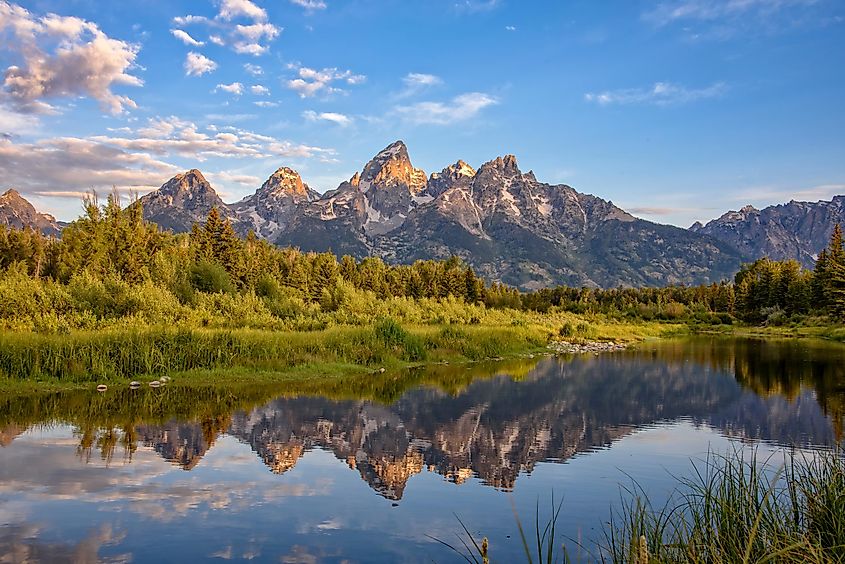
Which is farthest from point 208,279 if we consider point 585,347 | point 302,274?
point 302,274

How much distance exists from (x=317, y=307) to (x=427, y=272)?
211 feet

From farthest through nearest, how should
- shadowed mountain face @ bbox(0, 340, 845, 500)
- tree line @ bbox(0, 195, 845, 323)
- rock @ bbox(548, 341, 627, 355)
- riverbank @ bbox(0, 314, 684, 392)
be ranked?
rock @ bbox(548, 341, 627, 355), tree line @ bbox(0, 195, 845, 323), riverbank @ bbox(0, 314, 684, 392), shadowed mountain face @ bbox(0, 340, 845, 500)

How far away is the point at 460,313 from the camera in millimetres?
61156

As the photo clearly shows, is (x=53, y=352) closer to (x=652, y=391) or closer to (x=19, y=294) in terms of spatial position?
(x=19, y=294)

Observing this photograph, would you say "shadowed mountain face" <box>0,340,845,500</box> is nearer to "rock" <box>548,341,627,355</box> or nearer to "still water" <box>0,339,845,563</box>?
"still water" <box>0,339,845,563</box>

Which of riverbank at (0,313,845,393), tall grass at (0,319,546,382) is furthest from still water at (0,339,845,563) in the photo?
tall grass at (0,319,546,382)

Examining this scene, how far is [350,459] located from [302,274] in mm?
91676

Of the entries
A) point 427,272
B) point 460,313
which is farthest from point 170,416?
point 427,272

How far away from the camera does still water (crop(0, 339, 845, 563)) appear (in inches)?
425

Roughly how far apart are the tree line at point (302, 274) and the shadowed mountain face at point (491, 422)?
23473 millimetres

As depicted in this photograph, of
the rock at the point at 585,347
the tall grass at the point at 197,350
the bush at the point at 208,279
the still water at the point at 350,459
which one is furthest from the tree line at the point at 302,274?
the still water at the point at 350,459

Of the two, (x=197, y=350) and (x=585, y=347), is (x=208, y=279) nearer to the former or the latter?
(x=197, y=350)

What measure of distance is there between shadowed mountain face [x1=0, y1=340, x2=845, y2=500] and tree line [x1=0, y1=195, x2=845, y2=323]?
23473 millimetres

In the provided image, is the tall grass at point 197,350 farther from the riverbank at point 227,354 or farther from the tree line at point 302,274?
the tree line at point 302,274
